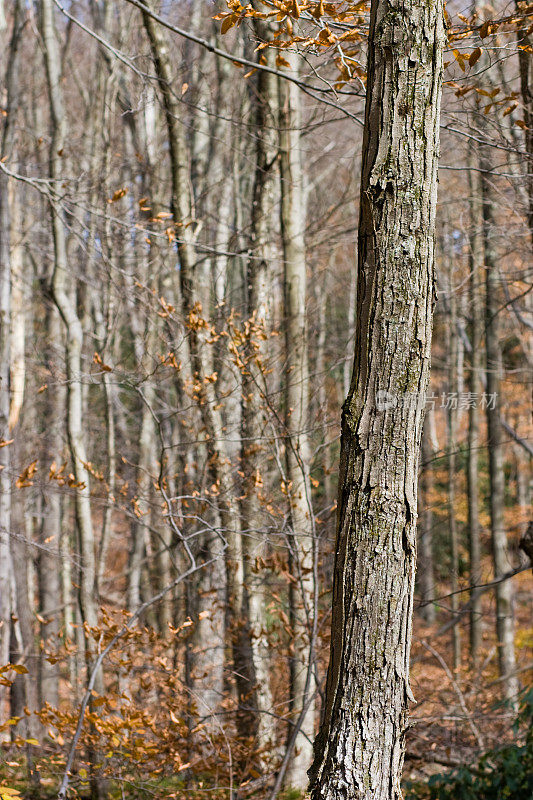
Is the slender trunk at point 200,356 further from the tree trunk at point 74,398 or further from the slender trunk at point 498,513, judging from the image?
the slender trunk at point 498,513

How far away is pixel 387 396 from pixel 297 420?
2758mm

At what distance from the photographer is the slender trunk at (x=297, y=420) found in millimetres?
5070

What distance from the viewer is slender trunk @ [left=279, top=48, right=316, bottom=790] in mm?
5070

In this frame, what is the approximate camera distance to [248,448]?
5.55 m

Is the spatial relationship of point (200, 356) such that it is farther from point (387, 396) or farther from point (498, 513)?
point (498, 513)

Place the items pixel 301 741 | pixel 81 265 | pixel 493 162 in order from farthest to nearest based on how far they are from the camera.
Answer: pixel 81 265
pixel 301 741
pixel 493 162

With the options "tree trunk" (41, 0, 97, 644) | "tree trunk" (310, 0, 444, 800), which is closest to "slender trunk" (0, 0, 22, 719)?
"tree trunk" (41, 0, 97, 644)

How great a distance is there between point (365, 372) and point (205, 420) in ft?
10.1

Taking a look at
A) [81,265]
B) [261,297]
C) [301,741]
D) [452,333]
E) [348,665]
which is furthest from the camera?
[452,333]

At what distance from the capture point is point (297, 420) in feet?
17.4

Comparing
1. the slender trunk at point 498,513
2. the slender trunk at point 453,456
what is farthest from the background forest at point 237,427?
the slender trunk at point 453,456

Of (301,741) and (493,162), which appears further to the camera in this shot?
(301,741)

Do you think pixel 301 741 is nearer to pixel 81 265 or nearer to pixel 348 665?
pixel 348 665

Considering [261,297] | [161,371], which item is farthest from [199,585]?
[261,297]
